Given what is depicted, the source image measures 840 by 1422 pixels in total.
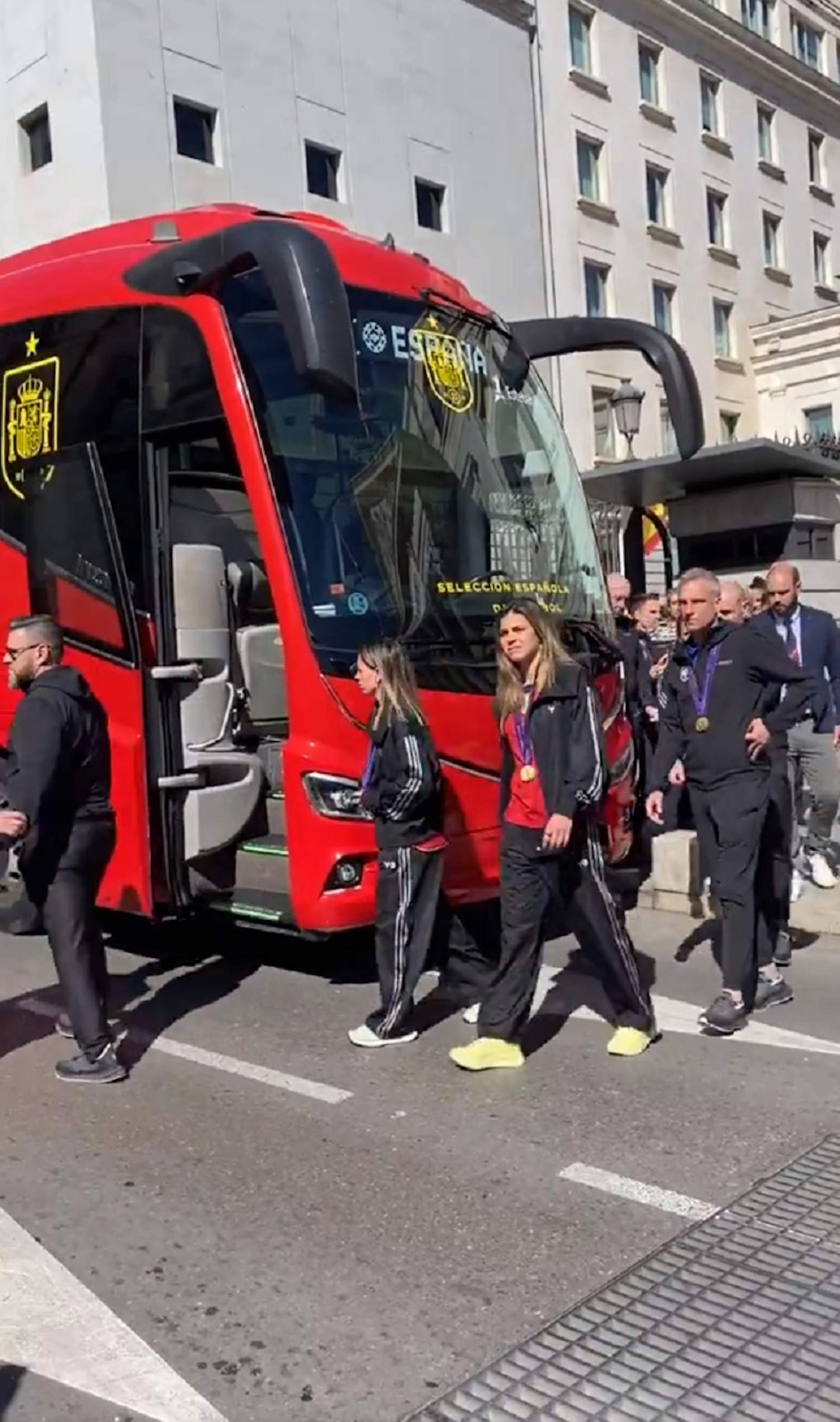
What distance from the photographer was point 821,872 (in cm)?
771

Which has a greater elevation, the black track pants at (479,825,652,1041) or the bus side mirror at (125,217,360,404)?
the bus side mirror at (125,217,360,404)

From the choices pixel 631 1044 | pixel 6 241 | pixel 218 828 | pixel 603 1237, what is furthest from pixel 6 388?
pixel 6 241

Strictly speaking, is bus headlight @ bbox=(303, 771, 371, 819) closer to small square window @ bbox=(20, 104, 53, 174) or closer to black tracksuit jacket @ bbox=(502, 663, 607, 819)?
black tracksuit jacket @ bbox=(502, 663, 607, 819)

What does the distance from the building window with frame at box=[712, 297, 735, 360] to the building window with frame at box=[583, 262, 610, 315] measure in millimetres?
5220

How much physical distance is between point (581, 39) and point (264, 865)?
30.8m

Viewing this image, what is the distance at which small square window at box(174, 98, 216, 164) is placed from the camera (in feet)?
76.7

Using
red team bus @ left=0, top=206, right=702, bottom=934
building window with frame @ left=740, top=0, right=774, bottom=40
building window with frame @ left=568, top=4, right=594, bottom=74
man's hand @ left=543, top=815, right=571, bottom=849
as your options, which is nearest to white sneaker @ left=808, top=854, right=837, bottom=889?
red team bus @ left=0, top=206, right=702, bottom=934

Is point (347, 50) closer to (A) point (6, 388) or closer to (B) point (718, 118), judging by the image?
(B) point (718, 118)

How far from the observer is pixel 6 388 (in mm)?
7316

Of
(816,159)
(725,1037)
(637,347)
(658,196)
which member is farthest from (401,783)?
(816,159)

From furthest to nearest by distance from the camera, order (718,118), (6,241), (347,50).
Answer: (718,118), (347,50), (6,241)

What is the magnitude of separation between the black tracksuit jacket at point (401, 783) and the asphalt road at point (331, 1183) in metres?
0.86

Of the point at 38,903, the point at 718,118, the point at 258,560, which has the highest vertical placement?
the point at 718,118

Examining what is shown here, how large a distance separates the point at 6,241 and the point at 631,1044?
22.7 metres
